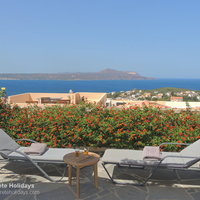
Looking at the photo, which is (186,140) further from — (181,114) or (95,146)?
(95,146)

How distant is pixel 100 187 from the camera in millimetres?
3309

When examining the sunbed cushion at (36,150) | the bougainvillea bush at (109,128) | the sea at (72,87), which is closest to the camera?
the sunbed cushion at (36,150)

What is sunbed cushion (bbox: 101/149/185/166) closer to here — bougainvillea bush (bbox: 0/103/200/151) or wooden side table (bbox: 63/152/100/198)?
wooden side table (bbox: 63/152/100/198)

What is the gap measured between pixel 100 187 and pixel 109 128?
1354 mm

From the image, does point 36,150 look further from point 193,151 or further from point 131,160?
point 193,151

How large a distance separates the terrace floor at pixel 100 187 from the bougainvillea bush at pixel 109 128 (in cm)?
70

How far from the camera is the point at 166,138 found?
173 inches

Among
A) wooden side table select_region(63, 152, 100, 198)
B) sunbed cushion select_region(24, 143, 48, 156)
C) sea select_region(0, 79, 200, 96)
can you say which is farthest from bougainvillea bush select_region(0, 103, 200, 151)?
sea select_region(0, 79, 200, 96)

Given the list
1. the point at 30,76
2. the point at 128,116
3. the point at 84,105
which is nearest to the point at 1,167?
the point at 84,105

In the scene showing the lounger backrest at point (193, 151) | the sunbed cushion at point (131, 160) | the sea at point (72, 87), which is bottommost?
the sea at point (72, 87)

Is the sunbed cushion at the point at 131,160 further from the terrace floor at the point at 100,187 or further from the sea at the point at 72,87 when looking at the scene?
the sea at the point at 72,87

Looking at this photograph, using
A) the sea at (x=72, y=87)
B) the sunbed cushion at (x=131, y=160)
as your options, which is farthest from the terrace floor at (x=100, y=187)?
the sea at (x=72, y=87)

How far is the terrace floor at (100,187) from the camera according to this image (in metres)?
3.03

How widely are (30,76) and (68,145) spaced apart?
18478 centimetres
